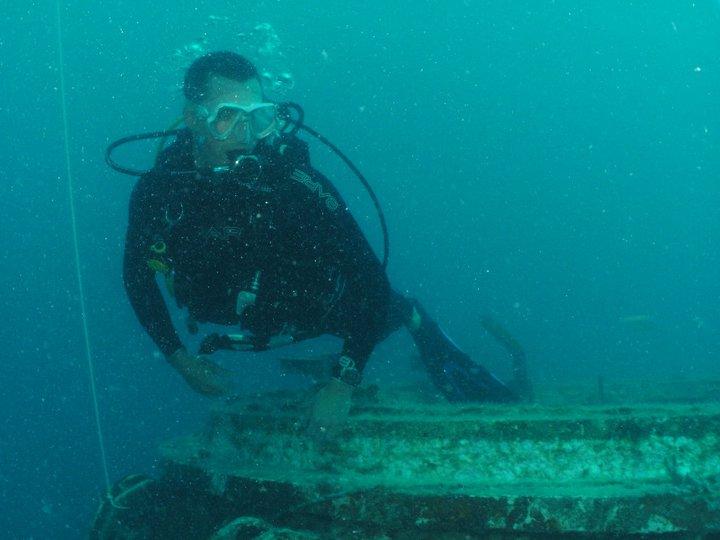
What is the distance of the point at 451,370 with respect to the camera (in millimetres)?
4348

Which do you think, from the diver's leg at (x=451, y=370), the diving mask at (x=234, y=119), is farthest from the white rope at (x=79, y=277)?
the diver's leg at (x=451, y=370)

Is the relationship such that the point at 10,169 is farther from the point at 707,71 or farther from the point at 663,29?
the point at 707,71

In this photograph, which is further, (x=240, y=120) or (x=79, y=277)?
(x=79, y=277)

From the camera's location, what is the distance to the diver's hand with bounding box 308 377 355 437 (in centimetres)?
259

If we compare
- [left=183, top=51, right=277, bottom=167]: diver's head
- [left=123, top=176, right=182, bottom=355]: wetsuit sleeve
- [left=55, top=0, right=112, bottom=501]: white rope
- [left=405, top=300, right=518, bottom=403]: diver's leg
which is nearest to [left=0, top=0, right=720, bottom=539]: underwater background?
[left=55, top=0, right=112, bottom=501]: white rope

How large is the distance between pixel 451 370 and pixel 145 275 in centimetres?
243

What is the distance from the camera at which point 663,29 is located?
315 feet

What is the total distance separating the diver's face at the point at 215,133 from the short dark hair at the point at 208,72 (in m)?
0.03

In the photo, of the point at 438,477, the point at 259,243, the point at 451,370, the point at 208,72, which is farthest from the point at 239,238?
the point at 451,370

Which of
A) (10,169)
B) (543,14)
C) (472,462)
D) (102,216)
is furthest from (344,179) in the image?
(472,462)

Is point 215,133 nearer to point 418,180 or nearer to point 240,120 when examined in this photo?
point 240,120

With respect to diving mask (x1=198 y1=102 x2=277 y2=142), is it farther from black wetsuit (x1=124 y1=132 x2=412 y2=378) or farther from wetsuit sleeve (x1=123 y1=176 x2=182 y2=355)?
wetsuit sleeve (x1=123 y1=176 x2=182 y2=355)

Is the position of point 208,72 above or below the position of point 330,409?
above

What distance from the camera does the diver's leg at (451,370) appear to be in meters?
4.21
